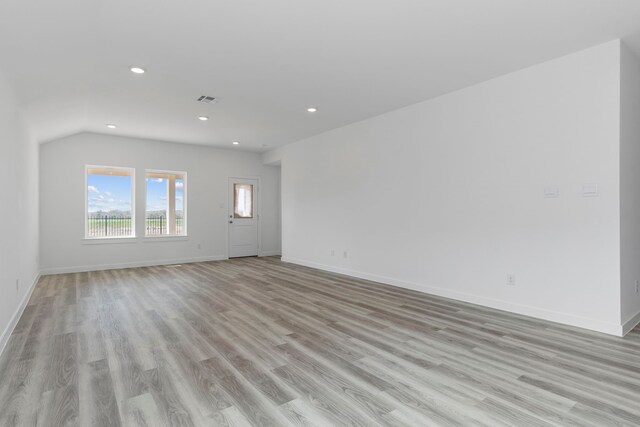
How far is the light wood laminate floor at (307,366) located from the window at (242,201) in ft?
15.0

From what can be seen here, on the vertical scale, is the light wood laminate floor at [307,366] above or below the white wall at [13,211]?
below

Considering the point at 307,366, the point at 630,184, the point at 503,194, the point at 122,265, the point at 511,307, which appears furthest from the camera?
the point at 122,265

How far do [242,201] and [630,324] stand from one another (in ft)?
25.0

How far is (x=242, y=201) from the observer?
8867mm

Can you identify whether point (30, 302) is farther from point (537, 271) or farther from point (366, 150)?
point (537, 271)

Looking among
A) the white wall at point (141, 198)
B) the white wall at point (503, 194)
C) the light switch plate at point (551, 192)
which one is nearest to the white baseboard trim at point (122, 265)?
the white wall at point (141, 198)

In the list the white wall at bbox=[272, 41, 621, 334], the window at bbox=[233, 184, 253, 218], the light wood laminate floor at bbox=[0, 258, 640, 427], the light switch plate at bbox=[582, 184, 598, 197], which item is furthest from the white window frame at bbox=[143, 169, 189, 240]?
the light switch plate at bbox=[582, 184, 598, 197]

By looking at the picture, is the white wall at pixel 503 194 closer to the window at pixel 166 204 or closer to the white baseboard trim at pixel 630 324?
the white baseboard trim at pixel 630 324

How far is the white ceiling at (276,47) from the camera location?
2.59 meters

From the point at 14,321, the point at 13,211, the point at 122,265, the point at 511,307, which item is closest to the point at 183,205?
the point at 122,265

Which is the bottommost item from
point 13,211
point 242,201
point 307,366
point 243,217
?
point 307,366

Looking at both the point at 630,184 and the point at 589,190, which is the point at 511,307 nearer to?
the point at 589,190

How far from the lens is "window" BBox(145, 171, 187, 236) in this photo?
24.9 feet

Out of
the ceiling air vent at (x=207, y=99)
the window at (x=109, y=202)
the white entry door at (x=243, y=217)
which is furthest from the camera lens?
the white entry door at (x=243, y=217)
